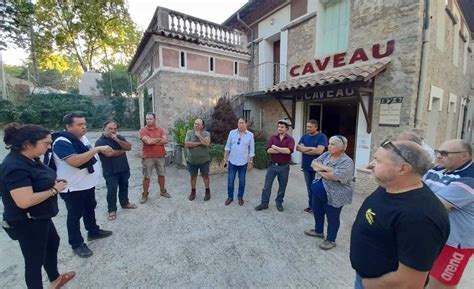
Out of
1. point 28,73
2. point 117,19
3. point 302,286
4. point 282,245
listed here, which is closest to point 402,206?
point 302,286

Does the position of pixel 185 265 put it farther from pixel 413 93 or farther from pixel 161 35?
pixel 161 35

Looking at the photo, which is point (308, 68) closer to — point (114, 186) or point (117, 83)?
point (114, 186)

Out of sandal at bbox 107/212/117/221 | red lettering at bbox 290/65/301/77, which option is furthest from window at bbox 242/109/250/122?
sandal at bbox 107/212/117/221

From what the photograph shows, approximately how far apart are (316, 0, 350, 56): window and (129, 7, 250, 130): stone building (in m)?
3.60

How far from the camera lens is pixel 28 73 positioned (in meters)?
30.8

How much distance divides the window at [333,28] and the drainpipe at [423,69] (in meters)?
1.52

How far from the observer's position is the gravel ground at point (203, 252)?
7.84 ft

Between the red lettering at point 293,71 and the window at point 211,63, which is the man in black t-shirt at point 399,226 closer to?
Answer: the red lettering at point 293,71

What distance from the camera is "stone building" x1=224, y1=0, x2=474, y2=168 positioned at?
15.4ft

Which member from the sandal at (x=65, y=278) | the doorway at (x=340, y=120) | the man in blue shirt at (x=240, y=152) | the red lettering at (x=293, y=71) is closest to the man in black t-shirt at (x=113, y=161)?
the sandal at (x=65, y=278)

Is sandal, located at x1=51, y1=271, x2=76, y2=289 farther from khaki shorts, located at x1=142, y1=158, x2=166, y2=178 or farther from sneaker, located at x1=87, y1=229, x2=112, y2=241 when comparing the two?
khaki shorts, located at x1=142, y1=158, x2=166, y2=178

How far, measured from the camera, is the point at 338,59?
19.1 feet

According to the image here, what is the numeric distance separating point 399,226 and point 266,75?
8.16 m

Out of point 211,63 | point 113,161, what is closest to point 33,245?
point 113,161
